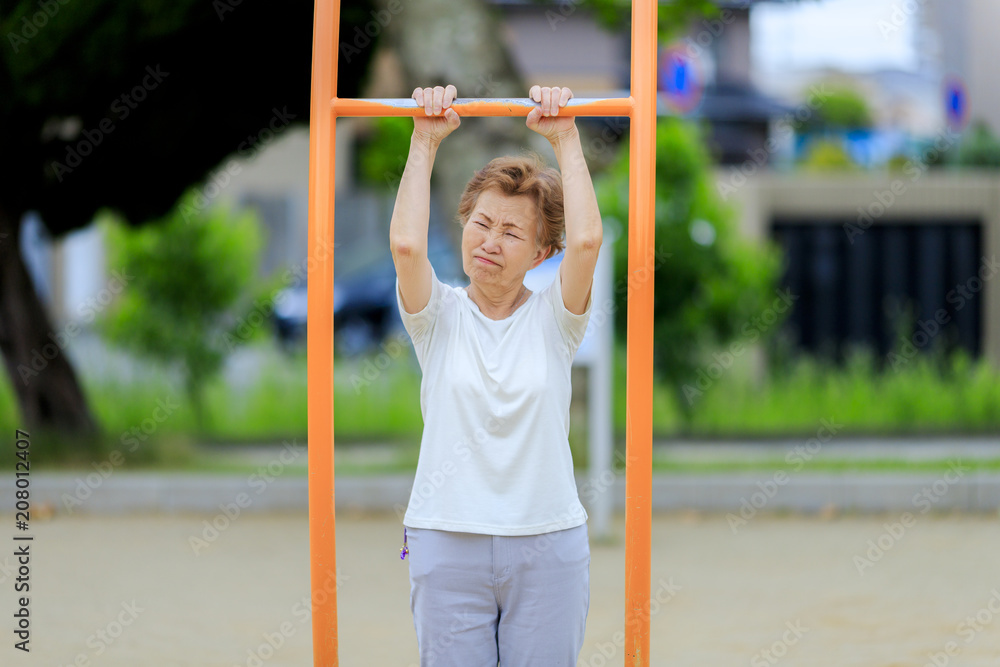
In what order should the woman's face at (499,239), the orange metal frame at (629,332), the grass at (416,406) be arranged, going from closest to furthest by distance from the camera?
the woman's face at (499,239) < the orange metal frame at (629,332) < the grass at (416,406)

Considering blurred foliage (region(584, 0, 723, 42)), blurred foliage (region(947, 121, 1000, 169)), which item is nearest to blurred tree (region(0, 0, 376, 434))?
blurred foliage (region(584, 0, 723, 42))

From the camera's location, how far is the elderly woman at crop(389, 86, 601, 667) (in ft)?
7.14

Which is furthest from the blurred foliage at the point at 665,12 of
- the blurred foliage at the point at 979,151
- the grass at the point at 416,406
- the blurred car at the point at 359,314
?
the blurred foliage at the point at 979,151

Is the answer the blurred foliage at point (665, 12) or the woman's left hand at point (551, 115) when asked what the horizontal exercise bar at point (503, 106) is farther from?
the blurred foliage at point (665, 12)

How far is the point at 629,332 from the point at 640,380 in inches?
4.3

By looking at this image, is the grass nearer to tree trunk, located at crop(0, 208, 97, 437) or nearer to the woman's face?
tree trunk, located at crop(0, 208, 97, 437)

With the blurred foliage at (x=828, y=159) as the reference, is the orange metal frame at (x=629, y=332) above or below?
below

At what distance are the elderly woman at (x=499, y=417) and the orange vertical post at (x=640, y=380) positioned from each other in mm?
151

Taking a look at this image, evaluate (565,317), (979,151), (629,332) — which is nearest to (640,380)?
(629,332)

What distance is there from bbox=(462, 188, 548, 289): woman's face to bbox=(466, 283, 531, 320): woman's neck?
2 cm

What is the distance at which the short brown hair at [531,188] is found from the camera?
7.57ft

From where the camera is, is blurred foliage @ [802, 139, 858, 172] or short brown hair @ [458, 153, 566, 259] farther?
blurred foliage @ [802, 139, 858, 172]

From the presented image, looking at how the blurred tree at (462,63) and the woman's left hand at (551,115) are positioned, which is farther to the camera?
the blurred tree at (462,63)

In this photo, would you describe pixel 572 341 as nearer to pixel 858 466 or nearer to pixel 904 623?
pixel 904 623
